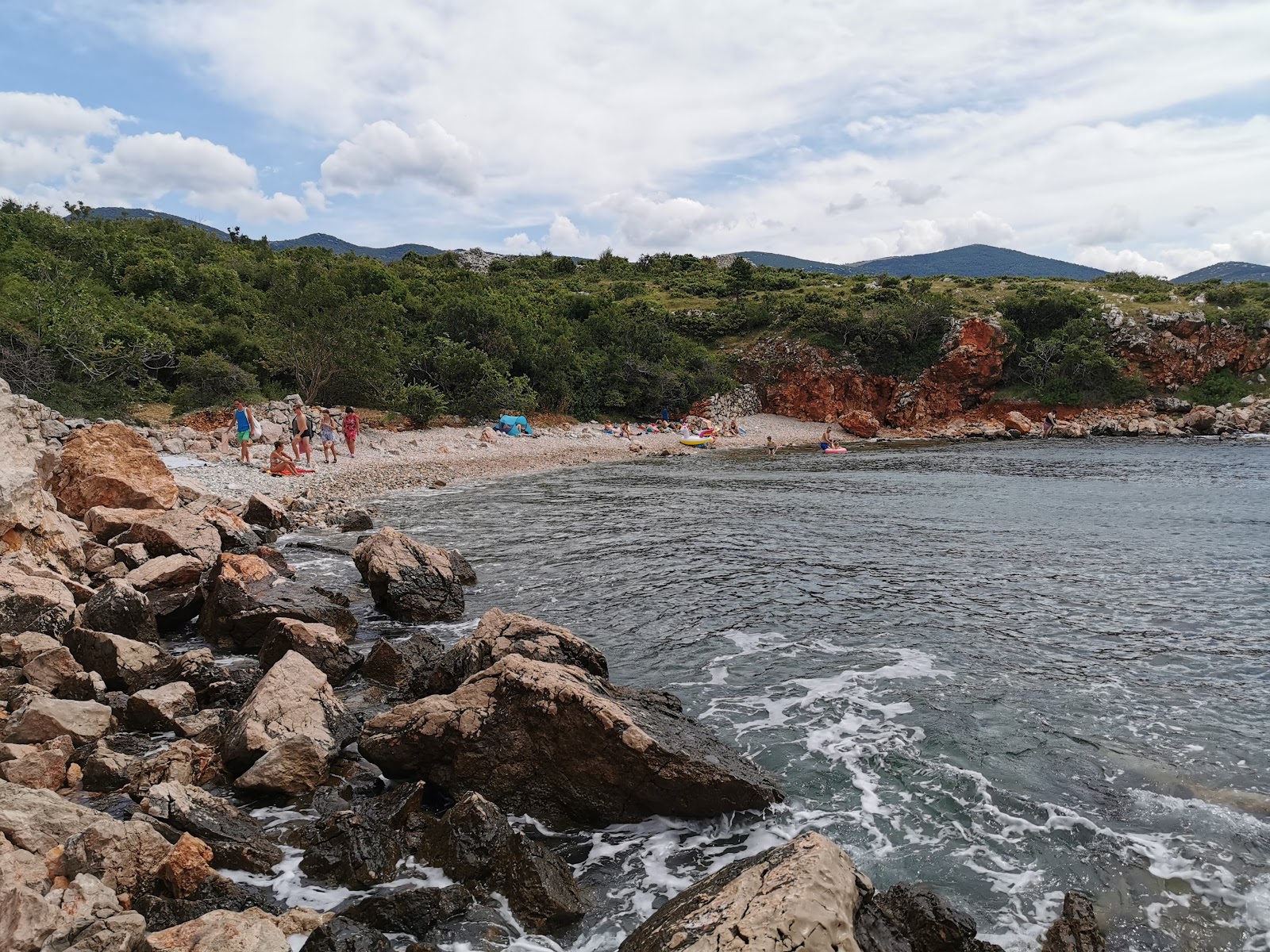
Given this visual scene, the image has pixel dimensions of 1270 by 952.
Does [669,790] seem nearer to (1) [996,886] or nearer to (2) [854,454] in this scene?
(1) [996,886]

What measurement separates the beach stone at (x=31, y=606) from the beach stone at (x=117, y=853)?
514 cm

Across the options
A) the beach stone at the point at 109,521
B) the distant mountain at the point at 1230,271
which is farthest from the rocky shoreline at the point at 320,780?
the distant mountain at the point at 1230,271

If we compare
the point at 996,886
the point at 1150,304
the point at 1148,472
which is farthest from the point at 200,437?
the point at 1150,304

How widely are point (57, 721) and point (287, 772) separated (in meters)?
2.36

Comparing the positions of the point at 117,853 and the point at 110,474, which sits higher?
the point at 110,474

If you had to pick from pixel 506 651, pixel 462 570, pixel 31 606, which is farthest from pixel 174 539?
pixel 506 651

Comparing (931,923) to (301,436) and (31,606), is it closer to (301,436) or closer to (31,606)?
(31,606)

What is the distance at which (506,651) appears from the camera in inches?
319

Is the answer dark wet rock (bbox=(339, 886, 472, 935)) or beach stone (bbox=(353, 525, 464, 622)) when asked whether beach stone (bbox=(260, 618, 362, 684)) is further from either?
dark wet rock (bbox=(339, 886, 472, 935))

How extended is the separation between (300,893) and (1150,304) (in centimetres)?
6909

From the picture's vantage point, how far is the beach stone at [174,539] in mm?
12758

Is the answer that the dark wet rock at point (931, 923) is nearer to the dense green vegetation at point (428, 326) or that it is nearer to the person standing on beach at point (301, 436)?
the person standing on beach at point (301, 436)

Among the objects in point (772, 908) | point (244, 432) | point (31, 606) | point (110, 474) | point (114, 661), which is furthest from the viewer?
point (244, 432)

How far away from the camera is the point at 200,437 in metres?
26.2
